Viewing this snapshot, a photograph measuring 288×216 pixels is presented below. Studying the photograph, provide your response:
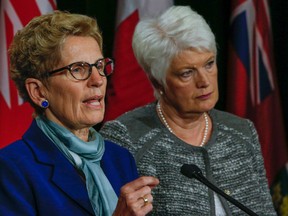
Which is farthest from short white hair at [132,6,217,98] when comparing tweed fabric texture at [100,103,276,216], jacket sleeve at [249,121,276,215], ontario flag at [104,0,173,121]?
ontario flag at [104,0,173,121]

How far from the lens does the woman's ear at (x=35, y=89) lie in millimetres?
2029

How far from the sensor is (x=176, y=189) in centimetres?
257

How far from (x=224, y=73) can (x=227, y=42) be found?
153mm

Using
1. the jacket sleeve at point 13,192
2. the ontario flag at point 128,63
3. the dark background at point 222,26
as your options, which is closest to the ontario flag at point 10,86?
the dark background at point 222,26

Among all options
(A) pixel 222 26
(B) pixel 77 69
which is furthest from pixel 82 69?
(A) pixel 222 26

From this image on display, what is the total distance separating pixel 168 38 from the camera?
262 cm

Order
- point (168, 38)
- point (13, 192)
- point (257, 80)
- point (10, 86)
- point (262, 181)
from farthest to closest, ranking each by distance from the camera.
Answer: point (257, 80) < point (10, 86) < point (262, 181) < point (168, 38) < point (13, 192)

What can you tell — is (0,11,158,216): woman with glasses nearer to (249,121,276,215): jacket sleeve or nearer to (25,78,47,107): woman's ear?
(25,78,47,107): woman's ear

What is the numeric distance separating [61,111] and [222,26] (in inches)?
62.7

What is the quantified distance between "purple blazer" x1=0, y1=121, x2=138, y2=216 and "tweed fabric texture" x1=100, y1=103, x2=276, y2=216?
58cm

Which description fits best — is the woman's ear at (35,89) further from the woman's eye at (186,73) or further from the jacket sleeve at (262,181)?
the jacket sleeve at (262,181)

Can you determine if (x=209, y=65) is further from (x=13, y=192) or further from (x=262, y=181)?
(x=13, y=192)

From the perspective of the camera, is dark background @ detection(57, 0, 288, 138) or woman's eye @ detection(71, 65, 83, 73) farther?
dark background @ detection(57, 0, 288, 138)

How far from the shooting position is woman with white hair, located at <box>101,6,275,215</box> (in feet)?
8.46
